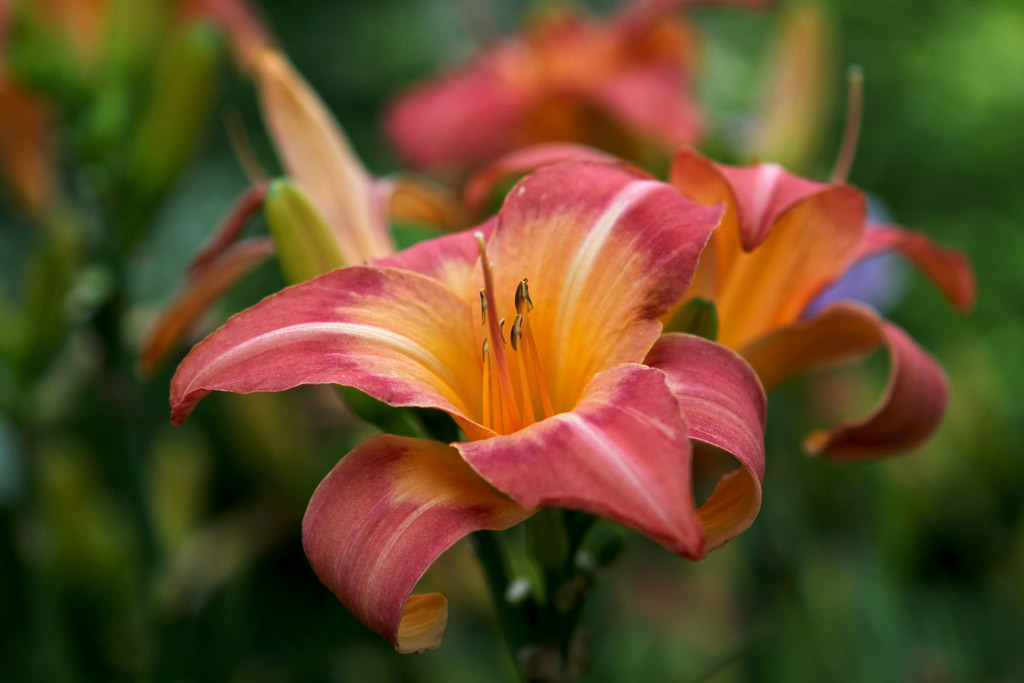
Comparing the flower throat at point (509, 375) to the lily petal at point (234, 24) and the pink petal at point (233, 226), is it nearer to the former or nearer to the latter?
the pink petal at point (233, 226)

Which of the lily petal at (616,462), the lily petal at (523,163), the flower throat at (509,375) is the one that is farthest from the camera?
the lily petal at (523,163)

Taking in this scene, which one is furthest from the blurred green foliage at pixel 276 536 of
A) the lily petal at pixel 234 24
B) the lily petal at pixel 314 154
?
the lily petal at pixel 314 154

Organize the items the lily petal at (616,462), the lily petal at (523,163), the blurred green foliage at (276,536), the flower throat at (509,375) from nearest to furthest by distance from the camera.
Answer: the lily petal at (616,462) → the flower throat at (509,375) → the lily petal at (523,163) → the blurred green foliage at (276,536)

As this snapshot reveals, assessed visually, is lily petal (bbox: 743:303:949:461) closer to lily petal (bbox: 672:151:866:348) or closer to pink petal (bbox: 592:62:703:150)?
lily petal (bbox: 672:151:866:348)

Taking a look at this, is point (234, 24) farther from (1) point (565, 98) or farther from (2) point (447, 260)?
(2) point (447, 260)

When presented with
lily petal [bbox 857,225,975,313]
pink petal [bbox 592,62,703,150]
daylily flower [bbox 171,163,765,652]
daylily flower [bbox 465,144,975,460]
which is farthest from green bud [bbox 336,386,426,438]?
pink petal [bbox 592,62,703,150]

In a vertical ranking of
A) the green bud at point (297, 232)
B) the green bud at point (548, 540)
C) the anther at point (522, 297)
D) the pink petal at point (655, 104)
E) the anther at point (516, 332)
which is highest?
the green bud at point (297, 232)
